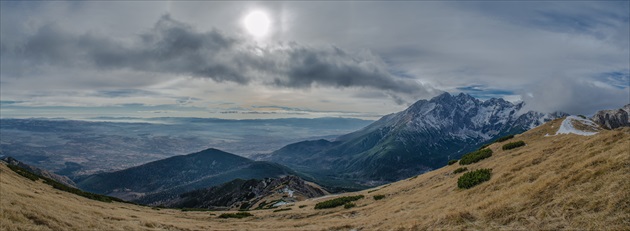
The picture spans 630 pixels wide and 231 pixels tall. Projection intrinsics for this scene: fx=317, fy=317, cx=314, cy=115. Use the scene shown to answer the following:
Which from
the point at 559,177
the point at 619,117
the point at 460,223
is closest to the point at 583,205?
the point at 559,177

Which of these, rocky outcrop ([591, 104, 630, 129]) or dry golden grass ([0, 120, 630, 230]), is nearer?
dry golden grass ([0, 120, 630, 230])

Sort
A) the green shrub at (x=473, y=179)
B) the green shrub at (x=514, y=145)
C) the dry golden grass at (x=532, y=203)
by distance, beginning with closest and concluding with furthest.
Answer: the dry golden grass at (x=532, y=203), the green shrub at (x=473, y=179), the green shrub at (x=514, y=145)

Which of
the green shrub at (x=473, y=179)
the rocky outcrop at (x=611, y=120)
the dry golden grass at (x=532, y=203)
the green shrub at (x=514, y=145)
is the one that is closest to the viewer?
the dry golden grass at (x=532, y=203)

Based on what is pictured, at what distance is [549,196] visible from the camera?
15.0 metres

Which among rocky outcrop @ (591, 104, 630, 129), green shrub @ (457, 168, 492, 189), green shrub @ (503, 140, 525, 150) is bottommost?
green shrub @ (457, 168, 492, 189)

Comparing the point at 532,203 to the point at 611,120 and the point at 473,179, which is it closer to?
the point at 473,179

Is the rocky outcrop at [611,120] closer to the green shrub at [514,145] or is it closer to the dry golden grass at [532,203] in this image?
the green shrub at [514,145]

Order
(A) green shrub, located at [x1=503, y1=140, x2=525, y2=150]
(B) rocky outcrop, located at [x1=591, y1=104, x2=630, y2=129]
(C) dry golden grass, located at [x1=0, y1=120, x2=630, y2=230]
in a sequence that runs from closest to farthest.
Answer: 1. (C) dry golden grass, located at [x1=0, y1=120, x2=630, y2=230]
2. (A) green shrub, located at [x1=503, y1=140, x2=525, y2=150]
3. (B) rocky outcrop, located at [x1=591, y1=104, x2=630, y2=129]

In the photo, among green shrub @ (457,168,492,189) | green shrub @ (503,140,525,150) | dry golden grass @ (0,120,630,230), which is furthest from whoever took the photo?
green shrub @ (503,140,525,150)

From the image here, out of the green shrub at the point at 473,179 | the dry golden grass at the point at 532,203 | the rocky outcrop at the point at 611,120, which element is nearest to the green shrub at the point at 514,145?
the dry golden grass at the point at 532,203

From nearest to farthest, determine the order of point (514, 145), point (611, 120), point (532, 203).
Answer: point (532, 203) < point (514, 145) < point (611, 120)

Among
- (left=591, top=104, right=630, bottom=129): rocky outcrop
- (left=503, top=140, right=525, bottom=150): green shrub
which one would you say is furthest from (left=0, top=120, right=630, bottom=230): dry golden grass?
(left=591, top=104, right=630, bottom=129): rocky outcrop

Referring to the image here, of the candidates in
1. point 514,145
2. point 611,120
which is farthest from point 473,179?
point 611,120

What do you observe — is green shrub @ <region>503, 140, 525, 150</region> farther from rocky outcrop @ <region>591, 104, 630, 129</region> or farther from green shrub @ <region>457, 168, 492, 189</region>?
rocky outcrop @ <region>591, 104, 630, 129</region>
